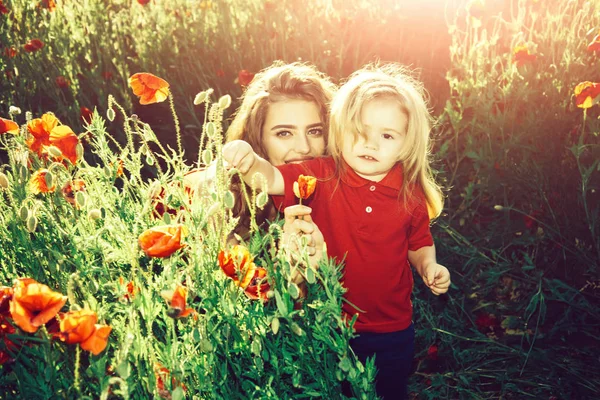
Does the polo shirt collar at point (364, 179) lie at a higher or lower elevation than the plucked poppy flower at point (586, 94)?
lower

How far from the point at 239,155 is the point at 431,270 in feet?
2.40

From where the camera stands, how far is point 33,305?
1.05 metres

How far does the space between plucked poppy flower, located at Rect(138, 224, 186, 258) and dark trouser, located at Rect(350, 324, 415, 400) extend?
0.95m

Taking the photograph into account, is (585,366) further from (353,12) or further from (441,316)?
(353,12)

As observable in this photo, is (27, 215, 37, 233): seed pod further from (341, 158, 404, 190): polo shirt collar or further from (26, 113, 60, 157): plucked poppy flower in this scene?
(341, 158, 404, 190): polo shirt collar

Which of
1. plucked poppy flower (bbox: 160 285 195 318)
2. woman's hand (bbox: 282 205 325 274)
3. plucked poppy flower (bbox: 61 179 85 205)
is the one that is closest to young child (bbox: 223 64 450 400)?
woman's hand (bbox: 282 205 325 274)

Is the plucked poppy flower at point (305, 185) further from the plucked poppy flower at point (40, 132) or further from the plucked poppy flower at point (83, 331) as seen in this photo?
the plucked poppy flower at point (40, 132)

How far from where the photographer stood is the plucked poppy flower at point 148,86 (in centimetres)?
164

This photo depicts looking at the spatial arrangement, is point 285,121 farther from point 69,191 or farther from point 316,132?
point 69,191

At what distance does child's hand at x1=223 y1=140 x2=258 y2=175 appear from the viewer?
164cm

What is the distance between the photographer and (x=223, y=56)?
12.6ft

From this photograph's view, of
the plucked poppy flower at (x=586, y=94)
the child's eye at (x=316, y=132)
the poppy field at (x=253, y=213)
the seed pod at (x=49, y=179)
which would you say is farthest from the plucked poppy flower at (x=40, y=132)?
the plucked poppy flower at (x=586, y=94)

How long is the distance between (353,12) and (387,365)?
2531 mm

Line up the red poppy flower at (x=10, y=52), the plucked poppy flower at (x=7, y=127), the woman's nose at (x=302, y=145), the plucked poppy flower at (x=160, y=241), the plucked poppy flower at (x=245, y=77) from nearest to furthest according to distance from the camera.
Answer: the plucked poppy flower at (x=160, y=241), the plucked poppy flower at (x=7, y=127), the woman's nose at (x=302, y=145), the plucked poppy flower at (x=245, y=77), the red poppy flower at (x=10, y=52)
